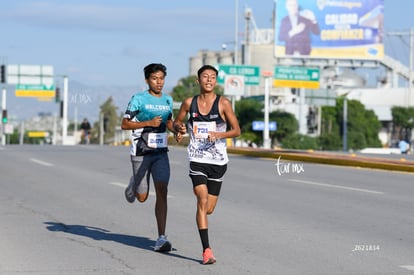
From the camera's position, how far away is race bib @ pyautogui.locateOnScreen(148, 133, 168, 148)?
10242 millimetres

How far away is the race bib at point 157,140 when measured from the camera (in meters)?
10.2

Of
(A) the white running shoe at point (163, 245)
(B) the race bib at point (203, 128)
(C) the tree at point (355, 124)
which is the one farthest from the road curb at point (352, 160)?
(C) the tree at point (355, 124)

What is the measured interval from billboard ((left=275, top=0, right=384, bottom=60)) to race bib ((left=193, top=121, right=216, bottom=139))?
5954 centimetres

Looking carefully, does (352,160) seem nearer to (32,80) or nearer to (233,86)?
(233,86)

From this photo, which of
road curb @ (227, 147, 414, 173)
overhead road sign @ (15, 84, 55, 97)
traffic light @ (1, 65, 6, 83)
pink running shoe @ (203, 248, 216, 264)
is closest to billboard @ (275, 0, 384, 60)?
traffic light @ (1, 65, 6, 83)

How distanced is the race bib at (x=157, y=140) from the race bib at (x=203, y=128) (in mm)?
915

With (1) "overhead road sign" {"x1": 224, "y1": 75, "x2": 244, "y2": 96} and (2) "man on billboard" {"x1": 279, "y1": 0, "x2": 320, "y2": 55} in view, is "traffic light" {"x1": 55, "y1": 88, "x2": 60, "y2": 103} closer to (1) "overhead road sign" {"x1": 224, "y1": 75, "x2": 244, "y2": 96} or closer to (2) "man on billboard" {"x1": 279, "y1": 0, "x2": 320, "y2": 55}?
(2) "man on billboard" {"x1": 279, "y1": 0, "x2": 320, "y2": 55}

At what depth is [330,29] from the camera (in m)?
68.4

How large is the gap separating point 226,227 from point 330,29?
188 ft

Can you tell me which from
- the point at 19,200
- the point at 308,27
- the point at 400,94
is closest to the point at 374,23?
the point at 308,27

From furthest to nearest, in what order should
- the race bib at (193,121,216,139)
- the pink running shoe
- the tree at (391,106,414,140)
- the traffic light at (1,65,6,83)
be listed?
the tree at (391,106,414,140) < the traffic light at (1,65,6,83) < the race bib at (193,121,216,139) < the pink running shoe

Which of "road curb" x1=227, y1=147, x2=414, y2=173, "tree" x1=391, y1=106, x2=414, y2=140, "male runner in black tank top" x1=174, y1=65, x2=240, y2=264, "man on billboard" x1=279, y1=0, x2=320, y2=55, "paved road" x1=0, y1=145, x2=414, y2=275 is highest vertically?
"man on billboard" x1=279, y1=0, x2=320, y2=55

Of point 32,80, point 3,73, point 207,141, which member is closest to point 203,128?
point 207,141

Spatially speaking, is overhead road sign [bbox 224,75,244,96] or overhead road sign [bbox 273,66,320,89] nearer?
overhead road sign [bbox 224,75,244,96]
